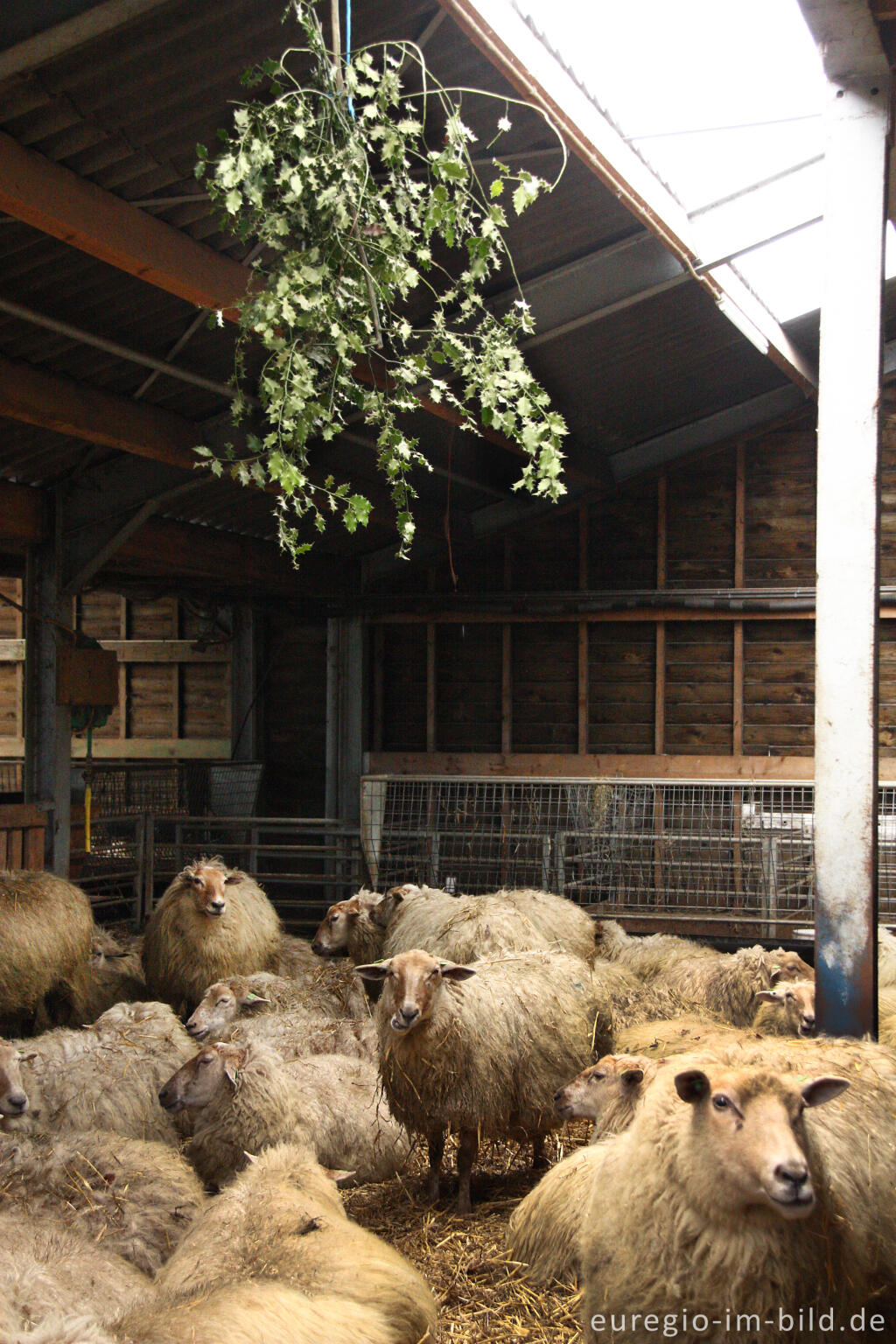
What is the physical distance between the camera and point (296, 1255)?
2.94 m

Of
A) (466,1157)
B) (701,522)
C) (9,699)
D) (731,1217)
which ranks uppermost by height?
Result: (701,522)

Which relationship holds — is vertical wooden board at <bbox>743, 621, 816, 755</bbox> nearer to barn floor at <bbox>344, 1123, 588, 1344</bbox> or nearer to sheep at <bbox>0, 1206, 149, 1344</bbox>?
barn floor at <bbox>344, 1123, 588, 1344</bbox>

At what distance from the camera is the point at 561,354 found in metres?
7.95

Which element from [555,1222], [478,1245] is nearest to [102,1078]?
[478,1245]

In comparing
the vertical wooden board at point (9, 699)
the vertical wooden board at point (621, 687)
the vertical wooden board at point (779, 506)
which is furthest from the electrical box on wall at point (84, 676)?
the vertical wooden board at point (9, 699)

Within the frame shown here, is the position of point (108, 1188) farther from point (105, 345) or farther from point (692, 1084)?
point (105, 345)

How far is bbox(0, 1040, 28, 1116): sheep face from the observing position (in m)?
4.05

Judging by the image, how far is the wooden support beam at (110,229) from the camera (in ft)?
13.3

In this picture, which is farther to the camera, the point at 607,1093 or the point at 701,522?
the point at 701,522

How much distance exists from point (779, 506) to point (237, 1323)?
9.94m

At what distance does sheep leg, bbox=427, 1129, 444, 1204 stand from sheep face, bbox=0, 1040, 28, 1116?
1.64 metres

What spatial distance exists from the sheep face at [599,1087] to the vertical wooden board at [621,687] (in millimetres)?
7157

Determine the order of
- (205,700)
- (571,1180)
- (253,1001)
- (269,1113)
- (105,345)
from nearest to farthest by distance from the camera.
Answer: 1. (571,1180)
2. (269,1113)
3. (253,1001)
4. (105,345)
5. (205,700)

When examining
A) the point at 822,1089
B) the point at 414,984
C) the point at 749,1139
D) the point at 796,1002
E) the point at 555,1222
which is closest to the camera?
the point at 749,1139
